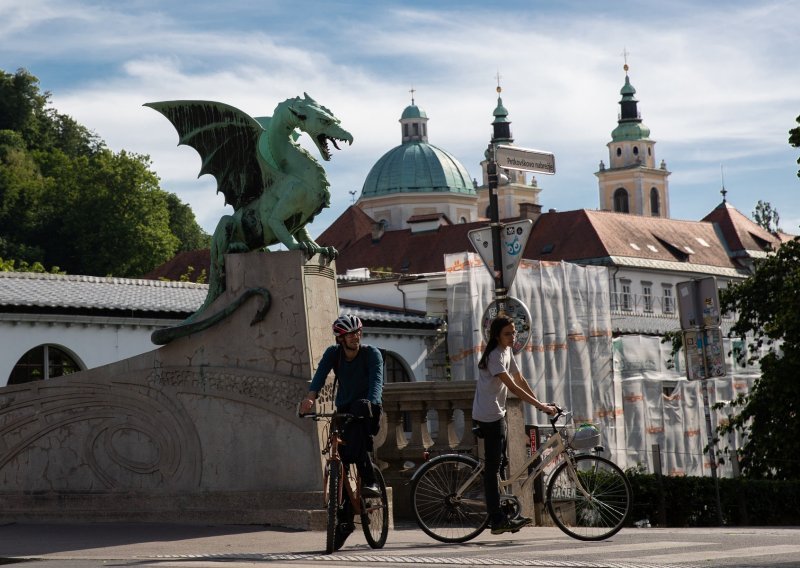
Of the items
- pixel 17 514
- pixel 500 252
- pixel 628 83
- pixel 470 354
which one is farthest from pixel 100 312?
pixel 628 83

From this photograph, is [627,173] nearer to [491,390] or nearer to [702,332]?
[702,332]

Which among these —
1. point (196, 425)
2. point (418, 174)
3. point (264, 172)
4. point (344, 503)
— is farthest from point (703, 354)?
point (418, 174)

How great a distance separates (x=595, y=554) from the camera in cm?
1033

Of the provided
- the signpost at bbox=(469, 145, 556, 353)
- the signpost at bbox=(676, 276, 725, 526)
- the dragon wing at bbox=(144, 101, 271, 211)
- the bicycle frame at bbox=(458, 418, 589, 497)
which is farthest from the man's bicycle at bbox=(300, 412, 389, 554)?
the signpost at bbox=(676, 276, 725, 526)

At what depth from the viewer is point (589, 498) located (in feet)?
38.4

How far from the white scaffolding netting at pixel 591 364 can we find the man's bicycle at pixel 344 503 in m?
41.2

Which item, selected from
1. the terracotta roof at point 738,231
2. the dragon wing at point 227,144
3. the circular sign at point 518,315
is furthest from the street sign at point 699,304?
the terracotta roof at point 738,231

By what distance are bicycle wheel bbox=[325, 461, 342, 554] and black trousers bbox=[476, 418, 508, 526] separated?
1123 mm

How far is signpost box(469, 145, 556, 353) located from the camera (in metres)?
19.8

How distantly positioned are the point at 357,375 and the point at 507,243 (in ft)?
30.7

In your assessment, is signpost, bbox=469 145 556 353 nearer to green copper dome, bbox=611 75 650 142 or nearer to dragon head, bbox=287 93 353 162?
dragon head, bbox=287 93 353 162

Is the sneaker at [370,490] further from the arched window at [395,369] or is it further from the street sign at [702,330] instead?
the arched window at [395,369]

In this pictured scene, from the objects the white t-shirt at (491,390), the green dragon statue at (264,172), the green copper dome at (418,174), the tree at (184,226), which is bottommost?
the white t-shirt at (491,390)

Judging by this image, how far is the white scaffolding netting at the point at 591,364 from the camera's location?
54.3 metres
